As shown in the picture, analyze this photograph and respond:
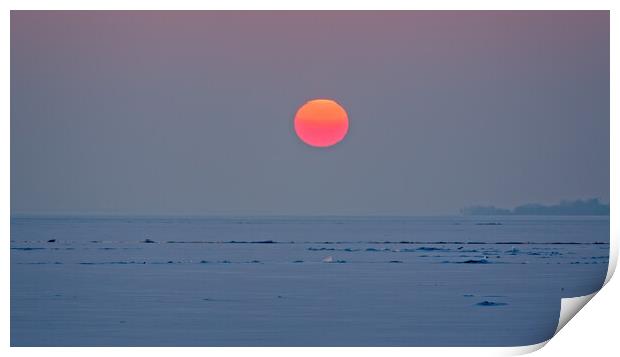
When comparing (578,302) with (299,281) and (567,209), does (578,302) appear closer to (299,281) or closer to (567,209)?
(299,281)

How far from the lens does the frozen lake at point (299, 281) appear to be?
27.8 feet

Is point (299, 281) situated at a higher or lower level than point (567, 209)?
lower

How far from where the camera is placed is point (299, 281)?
1236 cm

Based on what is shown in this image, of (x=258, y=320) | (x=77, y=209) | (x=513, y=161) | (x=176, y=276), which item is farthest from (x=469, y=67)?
(x=258, y=320)

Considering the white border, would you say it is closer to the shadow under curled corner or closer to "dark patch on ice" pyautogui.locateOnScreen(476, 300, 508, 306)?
the shadow under curled corner

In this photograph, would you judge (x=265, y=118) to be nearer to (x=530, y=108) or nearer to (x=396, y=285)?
(x=530, y=108)

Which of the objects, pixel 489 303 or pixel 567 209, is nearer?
pixel 489 303

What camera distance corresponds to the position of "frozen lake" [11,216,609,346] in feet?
27.8

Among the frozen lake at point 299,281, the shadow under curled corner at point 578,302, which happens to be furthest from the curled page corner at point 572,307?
the frozen lake at point 299,281

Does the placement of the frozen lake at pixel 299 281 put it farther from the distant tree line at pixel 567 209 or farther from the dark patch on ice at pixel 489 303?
the distant tree line at pixel 567 209
